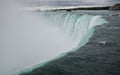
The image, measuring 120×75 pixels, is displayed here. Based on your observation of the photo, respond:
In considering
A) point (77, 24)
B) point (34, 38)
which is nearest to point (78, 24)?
point (77, 24)

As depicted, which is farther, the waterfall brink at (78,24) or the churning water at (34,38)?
the waterfall brink at (78,24)

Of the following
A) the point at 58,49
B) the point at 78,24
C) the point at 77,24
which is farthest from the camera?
the point at 77,24

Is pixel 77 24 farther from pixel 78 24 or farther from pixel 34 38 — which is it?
pixel 34 38

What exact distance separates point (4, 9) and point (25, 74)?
14.7m

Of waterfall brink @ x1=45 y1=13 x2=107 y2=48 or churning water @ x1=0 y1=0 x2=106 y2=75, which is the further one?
waterfall brink @ x1=45 y1=13 x2=107 y2=48

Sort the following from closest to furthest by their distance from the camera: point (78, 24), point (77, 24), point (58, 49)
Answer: point (58, 49)
point (78, 24)
point (77, 24)

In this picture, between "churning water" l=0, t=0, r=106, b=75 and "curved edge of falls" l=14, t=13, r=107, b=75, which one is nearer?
"churning water" l=0, t=0, r=106, b=75

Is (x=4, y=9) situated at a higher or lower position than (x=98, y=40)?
higher

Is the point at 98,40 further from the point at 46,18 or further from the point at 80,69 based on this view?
the point at 46,18

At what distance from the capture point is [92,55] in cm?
1188

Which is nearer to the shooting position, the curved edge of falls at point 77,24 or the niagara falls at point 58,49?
the niagara falls at point 58,49

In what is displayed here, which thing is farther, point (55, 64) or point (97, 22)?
point (97, 22)

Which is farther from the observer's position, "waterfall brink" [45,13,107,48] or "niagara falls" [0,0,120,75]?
"waterfall brink" [45,13,107,48]

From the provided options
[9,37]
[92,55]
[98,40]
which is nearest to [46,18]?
[9,37]
